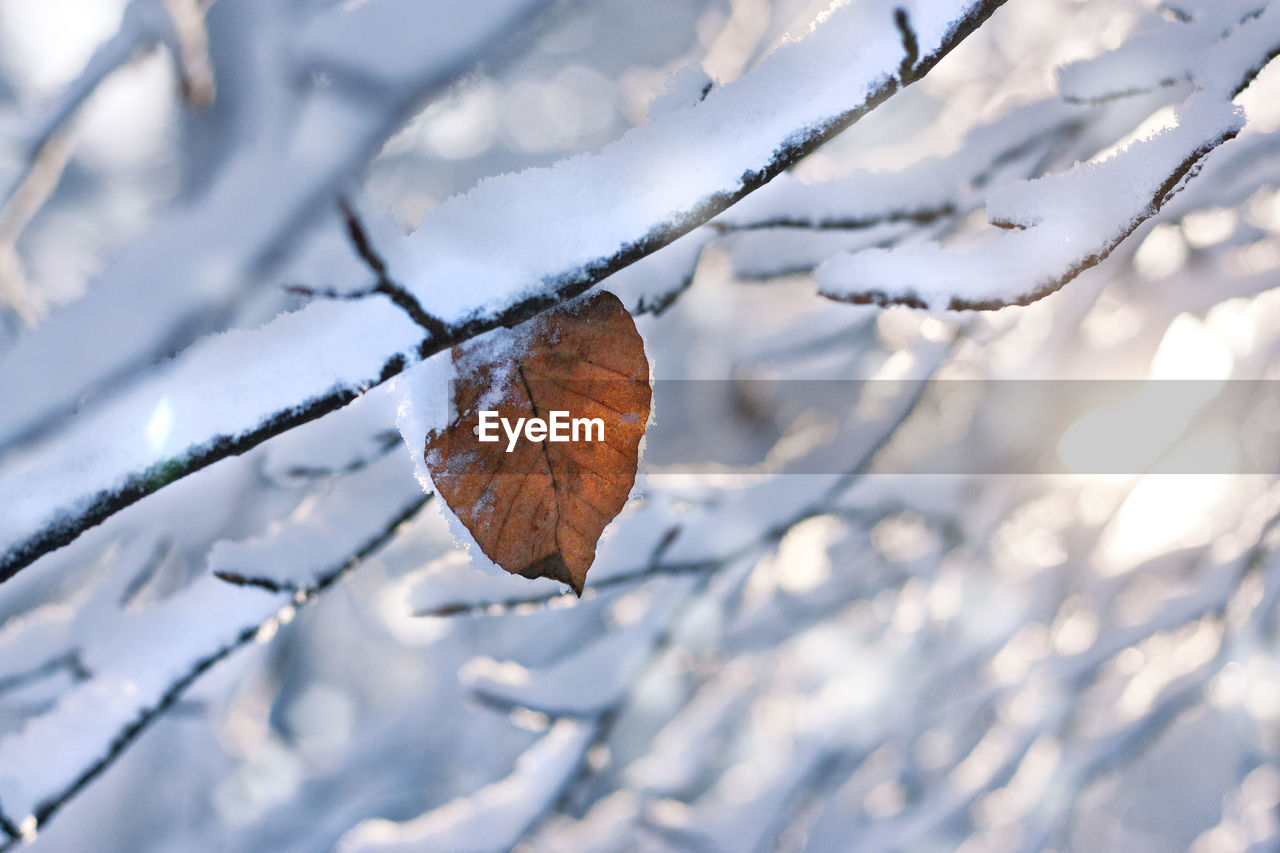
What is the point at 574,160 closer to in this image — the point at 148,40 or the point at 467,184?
the point at 467,184

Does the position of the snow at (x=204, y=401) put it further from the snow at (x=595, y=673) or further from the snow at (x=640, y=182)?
the snow at (x=595, y=673)

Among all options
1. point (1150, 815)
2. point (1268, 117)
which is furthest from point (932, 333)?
point (1150, 815)

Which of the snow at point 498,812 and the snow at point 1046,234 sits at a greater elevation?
the snow at point 1046,234

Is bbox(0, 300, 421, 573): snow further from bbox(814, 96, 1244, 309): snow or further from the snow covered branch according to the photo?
bbox(814, 96, 1244, 309): snow

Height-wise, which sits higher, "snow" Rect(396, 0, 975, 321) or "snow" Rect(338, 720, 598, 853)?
"snow" Rect(396, 0, 975, 321)

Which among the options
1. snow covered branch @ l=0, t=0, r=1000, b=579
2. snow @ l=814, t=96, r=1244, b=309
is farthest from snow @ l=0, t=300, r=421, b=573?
snow @ l=814, t=96, r=1244, b=309

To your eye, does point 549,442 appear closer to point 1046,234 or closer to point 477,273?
point 477,273

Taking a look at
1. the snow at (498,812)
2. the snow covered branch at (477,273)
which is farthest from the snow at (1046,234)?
the snow at (498,812)

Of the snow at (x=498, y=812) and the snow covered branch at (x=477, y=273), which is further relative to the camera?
the snow at (x=498, y=812)
